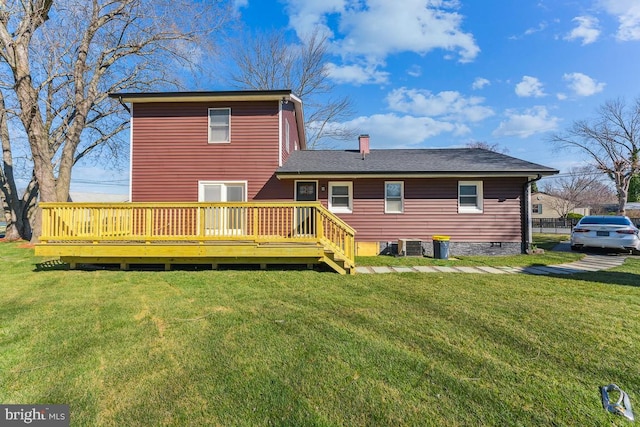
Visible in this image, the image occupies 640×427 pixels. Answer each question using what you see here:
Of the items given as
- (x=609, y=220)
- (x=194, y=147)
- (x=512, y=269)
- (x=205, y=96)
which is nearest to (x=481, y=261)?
(x=512, y=269)

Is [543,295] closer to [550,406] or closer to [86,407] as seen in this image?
[550,406]

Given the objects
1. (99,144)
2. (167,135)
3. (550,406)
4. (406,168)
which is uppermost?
(99,144)

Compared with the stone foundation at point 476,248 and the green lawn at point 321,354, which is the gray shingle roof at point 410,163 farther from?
the green lawn at point 321,354

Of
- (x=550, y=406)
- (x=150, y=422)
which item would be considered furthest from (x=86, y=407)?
(x=550, y=406)

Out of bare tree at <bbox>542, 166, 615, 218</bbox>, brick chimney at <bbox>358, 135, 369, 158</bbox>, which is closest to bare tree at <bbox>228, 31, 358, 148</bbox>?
brick chimney at <bbox>358, 135, 369, 158</bbox>

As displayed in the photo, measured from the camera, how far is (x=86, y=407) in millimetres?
2252

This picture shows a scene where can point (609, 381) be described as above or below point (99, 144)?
below

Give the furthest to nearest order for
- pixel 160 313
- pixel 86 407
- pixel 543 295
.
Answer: pixel 543 295
pixel 160 313
pixel 86 407

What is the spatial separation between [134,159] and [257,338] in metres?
9.50

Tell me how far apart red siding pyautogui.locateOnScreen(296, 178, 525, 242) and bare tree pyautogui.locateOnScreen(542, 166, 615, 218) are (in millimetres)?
28234

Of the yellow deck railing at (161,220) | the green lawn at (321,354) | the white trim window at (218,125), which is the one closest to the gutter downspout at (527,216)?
the green lawn at (321,354)

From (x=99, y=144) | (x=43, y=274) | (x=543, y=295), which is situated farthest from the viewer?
(x=99, y=144)

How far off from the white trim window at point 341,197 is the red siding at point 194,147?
220cm

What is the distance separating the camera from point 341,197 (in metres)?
10.4
